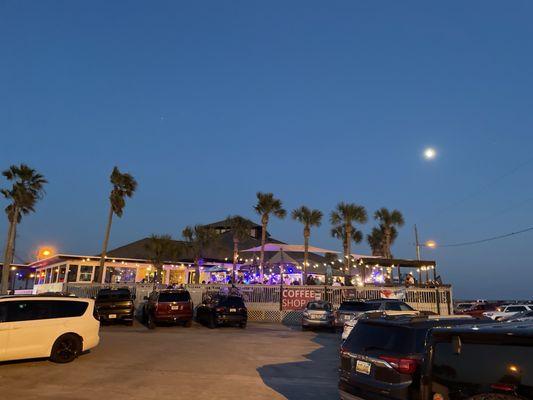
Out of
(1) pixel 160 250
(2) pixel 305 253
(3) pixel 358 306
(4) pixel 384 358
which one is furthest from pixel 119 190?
(4) pixel 384 358

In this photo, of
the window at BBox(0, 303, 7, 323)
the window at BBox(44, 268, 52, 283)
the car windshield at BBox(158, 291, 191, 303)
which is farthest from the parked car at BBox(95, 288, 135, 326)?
the window at BBox(44, 268, 52, 283)

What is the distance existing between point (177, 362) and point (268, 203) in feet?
109

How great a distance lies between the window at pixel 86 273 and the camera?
43906mm

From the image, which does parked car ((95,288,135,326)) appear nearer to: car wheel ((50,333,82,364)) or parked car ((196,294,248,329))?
parked car ((196,294,248,329))

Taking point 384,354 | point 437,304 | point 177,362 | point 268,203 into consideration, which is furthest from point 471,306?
point 384,354

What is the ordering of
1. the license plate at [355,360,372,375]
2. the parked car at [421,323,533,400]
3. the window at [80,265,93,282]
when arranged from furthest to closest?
the window at [80,265,93,282], the license plate at [355,360,372,375], the parked car at [421,323,533,400]

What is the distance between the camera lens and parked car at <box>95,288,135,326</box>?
22.3m

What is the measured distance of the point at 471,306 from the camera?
3903 cm

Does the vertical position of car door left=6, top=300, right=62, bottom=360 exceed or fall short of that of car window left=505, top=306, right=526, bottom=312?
it falls short

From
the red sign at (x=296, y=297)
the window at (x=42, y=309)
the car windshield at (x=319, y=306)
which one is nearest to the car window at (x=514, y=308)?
the red sign at (x=296, y=297)

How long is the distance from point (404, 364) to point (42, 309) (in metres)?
9.95

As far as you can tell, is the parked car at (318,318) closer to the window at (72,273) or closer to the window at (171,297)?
the window at (171,297)

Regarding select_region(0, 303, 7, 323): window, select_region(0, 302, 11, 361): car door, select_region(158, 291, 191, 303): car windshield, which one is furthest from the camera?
select_region(158, 291, 191, 303): car windshield

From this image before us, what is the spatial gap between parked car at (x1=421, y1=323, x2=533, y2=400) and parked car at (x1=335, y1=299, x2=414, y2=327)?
13.2 metres
